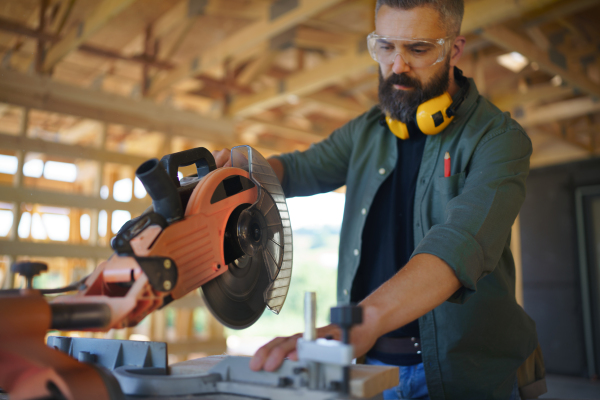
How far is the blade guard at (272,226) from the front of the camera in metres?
1.17

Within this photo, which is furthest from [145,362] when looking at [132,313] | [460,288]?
[460,288]

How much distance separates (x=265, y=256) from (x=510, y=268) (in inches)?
28.3

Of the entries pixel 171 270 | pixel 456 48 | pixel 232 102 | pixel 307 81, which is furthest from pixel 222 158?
pixel 232 102

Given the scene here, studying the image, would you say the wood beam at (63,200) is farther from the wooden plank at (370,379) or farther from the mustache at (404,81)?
the wooden plank at (370,379)

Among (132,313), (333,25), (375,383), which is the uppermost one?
(333,25)

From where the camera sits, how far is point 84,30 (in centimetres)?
325

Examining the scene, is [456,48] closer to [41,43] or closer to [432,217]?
[432,217]

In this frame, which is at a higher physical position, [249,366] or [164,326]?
[249,366]

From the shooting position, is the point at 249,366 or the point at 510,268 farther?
the point at 510,268

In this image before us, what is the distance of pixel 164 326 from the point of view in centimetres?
482

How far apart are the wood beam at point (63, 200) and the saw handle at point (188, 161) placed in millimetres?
2466

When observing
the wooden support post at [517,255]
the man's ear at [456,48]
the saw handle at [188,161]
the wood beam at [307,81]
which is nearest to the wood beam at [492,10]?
the wood beam at [307,81]

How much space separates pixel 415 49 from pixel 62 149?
287 cm

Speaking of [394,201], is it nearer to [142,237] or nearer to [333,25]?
[142,237]
